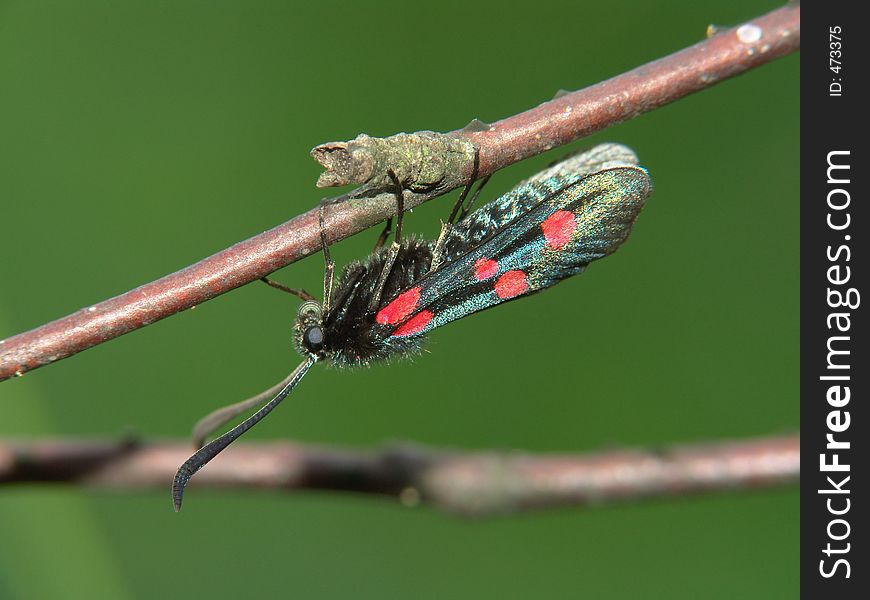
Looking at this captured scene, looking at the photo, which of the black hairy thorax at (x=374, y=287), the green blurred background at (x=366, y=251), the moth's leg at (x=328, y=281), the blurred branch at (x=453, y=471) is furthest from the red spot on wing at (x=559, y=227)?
the green blurred background at (x=366, y=251)

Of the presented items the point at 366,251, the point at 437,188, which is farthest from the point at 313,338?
the point at 366,251

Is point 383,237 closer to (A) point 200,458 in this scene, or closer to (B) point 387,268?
(B) point 387,268

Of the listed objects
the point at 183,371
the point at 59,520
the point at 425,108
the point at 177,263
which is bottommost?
the point at 59,520

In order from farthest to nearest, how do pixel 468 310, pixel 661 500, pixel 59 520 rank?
pixel 59 520 < pixel 661 500 < pixel 468 310

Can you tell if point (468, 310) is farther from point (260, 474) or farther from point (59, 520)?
point (59, 520)

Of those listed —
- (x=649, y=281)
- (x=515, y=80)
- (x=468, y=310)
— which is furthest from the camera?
(x=515, y=80)

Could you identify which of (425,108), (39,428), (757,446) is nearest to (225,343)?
(39,428)

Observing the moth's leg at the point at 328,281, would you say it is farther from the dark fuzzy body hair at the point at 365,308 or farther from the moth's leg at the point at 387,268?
the moth's leg at the point at 387,268
